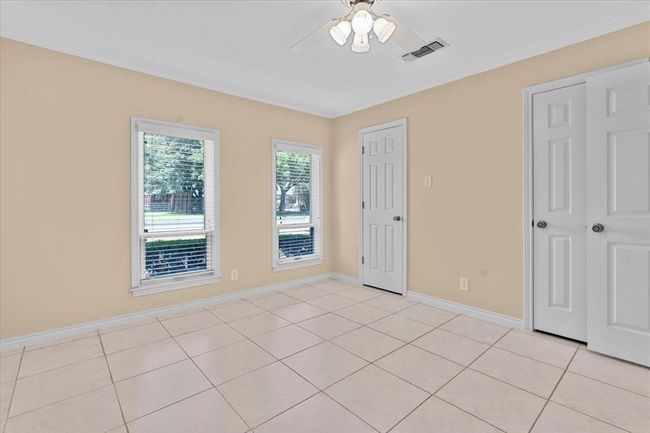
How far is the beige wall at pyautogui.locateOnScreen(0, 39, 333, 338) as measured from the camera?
2.55 m

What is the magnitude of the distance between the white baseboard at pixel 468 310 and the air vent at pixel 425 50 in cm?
260

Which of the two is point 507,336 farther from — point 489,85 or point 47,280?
point 47,280

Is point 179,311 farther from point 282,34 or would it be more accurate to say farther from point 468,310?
point 468,310

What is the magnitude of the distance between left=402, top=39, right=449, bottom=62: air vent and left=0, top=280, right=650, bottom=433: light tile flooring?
2.61m

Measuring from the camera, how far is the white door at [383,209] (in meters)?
4.00

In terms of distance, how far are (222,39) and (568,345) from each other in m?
3.92

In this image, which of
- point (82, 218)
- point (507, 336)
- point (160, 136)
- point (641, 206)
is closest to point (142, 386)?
point (82, 218)

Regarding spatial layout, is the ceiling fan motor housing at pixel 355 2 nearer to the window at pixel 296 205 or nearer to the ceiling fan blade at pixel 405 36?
the ceiling fan blade at pixel 405 36

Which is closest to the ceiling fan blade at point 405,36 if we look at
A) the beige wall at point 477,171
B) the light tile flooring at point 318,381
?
the beige wall at point 477,171

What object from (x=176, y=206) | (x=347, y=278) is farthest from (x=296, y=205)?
(x=176, y=206)

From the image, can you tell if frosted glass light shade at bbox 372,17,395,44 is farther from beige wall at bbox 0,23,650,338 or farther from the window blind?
the window blind

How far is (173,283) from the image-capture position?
3.40 m

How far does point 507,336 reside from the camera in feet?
9.15

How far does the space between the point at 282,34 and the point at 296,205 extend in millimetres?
2441
